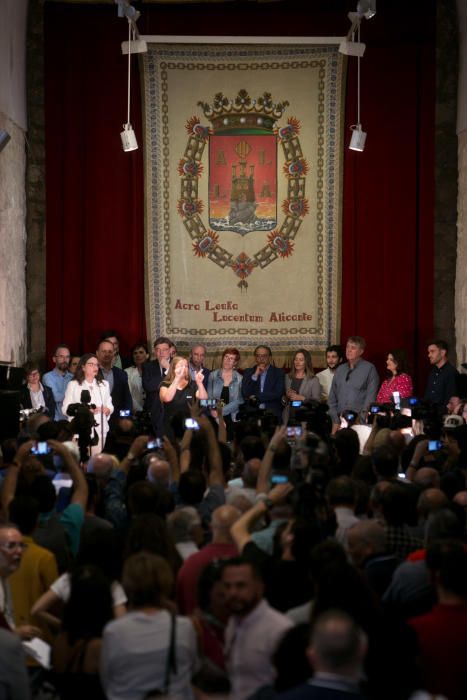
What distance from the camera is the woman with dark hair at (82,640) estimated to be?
3.18 metres

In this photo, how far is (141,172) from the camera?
1146 cm

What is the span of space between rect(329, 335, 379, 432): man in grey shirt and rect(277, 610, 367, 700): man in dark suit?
7.37 meters

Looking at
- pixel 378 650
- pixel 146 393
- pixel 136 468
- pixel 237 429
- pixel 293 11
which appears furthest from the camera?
pixel 293 11

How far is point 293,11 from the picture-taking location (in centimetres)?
1133

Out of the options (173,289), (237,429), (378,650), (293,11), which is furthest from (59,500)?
(293,11)

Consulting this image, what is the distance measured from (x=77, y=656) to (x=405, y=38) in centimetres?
927

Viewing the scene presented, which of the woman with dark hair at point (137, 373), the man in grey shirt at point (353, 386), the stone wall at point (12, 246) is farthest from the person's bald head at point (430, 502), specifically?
the stone wall at point (12, 246)

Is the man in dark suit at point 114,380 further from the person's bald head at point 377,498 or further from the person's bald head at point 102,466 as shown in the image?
the person's bald head at point 377,498

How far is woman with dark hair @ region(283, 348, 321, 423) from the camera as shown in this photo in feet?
33.8

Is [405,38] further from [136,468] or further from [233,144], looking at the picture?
[136,468]

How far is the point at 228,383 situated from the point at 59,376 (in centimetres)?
151

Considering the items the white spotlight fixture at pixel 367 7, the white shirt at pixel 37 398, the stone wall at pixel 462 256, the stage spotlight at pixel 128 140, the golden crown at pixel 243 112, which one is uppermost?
the white spotlight fixture at pixel 367 7

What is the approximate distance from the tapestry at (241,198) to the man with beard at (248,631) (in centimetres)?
834

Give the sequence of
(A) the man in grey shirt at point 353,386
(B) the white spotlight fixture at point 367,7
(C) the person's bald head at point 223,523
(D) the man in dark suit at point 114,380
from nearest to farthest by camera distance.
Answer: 1. (C) the person's bald head at point 223,523
2. (D) the man in dark suit at point 114,380
3. (B) the white spotlight fixture at point 367,7
4. (A) the man in grey shirt at point 353,386
